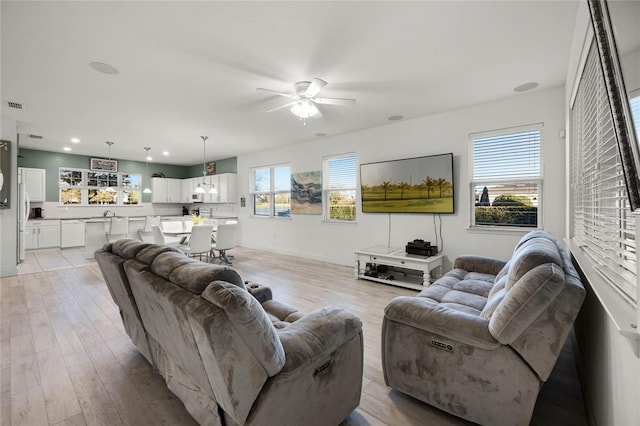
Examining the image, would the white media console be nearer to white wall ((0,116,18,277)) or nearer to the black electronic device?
the black electronic device

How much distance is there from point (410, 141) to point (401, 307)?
11.6 feet

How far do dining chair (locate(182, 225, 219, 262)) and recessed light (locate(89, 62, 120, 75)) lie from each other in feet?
8.99

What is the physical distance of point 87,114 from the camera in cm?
436

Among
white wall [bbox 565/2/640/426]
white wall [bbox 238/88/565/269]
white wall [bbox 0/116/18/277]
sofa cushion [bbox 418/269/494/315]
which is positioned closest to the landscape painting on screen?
white wall [bbox 238/88/565/269]

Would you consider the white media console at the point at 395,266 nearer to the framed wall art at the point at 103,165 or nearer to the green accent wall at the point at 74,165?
the green accent wall at the point at 74,165

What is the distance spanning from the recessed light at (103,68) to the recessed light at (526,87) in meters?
4.62

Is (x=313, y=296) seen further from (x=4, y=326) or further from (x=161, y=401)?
(x=4, y=326)

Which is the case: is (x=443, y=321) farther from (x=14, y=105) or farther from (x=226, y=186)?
(x=226, y=186)

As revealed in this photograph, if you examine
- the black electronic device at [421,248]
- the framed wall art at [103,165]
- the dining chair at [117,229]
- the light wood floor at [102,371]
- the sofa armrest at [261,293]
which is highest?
the framed wall art at [103,165]

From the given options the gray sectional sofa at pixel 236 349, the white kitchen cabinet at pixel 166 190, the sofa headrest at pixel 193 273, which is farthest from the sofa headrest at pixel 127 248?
the white kitchen cabinet at pixel 166 190

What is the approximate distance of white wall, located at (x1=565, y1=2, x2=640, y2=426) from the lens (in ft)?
3.11

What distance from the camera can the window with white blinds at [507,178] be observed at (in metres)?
3.66

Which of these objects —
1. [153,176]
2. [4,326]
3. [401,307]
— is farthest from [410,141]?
[153,176]

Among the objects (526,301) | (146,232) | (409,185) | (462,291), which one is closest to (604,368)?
(526,301)
